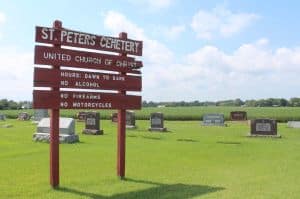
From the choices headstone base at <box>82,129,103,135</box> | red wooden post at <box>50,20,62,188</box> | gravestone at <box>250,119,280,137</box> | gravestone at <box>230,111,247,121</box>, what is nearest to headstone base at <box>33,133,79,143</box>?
headstone base at <box>82,129,103,135</box>

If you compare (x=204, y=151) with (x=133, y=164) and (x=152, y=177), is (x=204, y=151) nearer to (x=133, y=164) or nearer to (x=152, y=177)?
(x=133, y=164)

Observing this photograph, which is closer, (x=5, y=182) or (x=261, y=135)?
(x=5, y=182)

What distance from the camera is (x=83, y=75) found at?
12531 mm

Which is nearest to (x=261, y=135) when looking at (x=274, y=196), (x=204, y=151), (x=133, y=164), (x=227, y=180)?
(x=204, y=151)

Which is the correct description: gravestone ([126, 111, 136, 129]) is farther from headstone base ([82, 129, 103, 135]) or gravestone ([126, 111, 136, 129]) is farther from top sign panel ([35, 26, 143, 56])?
top sign panel ([35, 26, 143, 56])

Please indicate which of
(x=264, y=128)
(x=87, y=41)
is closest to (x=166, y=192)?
(x=87, y=41)

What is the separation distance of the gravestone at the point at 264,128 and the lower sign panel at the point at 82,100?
20.9 m

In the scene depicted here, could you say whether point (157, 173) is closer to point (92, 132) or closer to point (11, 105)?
point (92, 132)

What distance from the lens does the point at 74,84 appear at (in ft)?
40.4

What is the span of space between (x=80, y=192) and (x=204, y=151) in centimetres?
1125

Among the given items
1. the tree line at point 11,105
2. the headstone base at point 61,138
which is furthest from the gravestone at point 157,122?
the tree line at point 11,105

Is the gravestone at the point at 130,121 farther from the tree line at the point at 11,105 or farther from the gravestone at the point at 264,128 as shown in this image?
the tree line at the point at 11,105

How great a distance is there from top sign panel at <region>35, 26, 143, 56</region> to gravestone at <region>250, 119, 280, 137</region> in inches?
838

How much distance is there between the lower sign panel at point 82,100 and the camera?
38.0 feet
